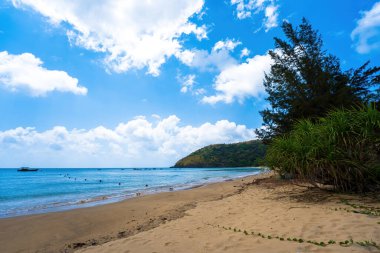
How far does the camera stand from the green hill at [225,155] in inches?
4684

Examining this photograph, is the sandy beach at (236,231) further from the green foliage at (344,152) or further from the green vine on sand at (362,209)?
the green foliage at (344,152)

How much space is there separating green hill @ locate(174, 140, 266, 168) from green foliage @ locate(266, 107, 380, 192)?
100 meters

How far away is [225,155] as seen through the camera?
137375 millimetres

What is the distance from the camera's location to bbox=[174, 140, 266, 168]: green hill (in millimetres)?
118975

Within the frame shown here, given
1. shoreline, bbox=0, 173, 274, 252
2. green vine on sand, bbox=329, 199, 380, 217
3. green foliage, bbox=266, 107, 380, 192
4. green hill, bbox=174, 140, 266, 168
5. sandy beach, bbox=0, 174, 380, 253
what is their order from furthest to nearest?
green hill, bbox=174, 140, 266, 168 → green foliage, bbox=266, 107, 380, 192 → shoreline, bbox=0, 173, 274, 252 → green vine on sand, bbox=329, 199, 380, 217 → sandy beach, bbox=0, 174, 380, 253

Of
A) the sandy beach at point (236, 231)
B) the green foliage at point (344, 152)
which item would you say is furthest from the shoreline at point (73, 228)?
the green foliage at point (344, 152)

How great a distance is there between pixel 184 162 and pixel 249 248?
169965 millimetres

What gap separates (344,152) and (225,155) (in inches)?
5182

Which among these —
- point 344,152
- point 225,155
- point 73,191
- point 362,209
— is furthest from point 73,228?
point 225,155

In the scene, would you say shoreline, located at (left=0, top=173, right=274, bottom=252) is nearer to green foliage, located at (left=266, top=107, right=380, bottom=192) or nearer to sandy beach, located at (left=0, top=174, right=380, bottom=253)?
sandy beach, located at (left=0, top=174, right=380, bottom=253)

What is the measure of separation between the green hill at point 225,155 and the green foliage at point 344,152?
329ft

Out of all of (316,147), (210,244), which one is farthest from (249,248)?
(316,147)

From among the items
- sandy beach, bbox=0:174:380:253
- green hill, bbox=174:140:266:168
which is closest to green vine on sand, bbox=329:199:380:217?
sandy beach, bbox=0:174:380:253

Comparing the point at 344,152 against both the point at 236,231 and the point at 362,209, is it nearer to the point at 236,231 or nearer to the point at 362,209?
the point at 362,209
